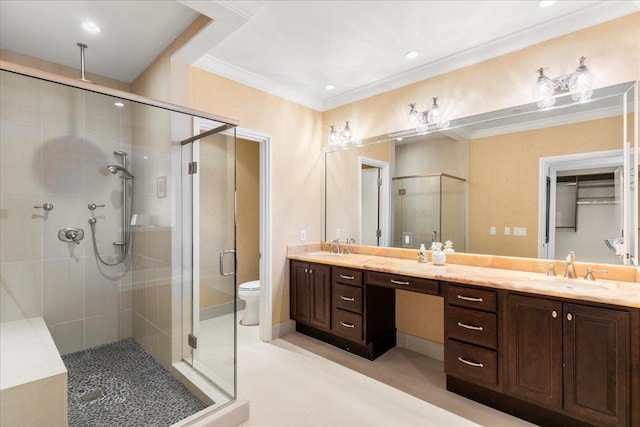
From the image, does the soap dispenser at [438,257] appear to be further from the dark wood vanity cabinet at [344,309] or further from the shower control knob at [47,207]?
the shower control knob at [47,207]

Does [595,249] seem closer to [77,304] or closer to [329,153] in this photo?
[329,153]

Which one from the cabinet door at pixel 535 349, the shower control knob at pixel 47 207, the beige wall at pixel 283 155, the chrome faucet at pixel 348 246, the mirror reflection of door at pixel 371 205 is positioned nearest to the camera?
the cabinet door at pixel 535 349

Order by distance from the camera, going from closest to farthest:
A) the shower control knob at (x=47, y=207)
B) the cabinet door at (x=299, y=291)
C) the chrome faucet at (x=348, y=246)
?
the shower control knob at (x=47, y=207) → the cabinet door at (x=299, y=291) → the chrome faucet at (x=348, y=246)

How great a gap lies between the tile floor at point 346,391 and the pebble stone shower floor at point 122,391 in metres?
0.48

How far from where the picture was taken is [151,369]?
239 centimetres

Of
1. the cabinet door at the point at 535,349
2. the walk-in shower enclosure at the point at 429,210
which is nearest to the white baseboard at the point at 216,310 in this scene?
the walk-in shower enclosure at the point at 429,210

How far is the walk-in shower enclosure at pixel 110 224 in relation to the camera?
2.12m

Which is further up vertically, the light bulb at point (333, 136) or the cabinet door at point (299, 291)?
the light bulb at point (333, 136)

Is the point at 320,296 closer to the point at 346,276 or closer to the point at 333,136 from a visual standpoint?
the point at 346,276

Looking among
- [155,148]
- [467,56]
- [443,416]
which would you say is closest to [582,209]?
[467,56]

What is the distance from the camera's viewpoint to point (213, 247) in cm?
256

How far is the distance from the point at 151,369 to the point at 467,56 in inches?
143

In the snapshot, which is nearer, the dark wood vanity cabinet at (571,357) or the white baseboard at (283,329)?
the dark wood vanity cabinet at (571,357)

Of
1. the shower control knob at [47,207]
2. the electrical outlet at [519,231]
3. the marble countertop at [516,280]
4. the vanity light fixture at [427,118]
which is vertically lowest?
the marble countertop at [516,280]
